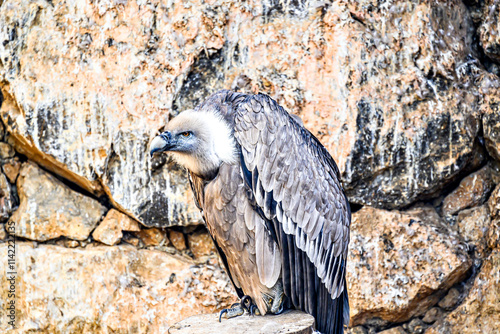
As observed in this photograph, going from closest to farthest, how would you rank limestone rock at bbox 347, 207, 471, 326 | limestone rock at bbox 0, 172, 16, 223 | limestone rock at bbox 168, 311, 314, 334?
1. limestone rock at bbox 168, 311, 314, 334
2. limestone rock at bbox 347, 207, 471, 326
3. limestone rock at bbox 0, 172, 16, 223

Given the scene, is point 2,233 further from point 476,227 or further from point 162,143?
point 476,227

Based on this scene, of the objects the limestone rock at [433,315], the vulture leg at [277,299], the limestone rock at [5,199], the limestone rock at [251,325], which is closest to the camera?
the limestone rock at [251,325]

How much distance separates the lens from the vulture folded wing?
2754 mm

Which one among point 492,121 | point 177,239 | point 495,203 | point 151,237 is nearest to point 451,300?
point 495,203

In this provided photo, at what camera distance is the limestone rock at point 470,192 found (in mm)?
4383

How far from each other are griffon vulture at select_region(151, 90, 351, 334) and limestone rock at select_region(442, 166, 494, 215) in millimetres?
1762

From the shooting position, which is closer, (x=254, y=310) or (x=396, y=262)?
(x=254, y=310)

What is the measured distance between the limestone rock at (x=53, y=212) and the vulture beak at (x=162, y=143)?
1860 millimetres

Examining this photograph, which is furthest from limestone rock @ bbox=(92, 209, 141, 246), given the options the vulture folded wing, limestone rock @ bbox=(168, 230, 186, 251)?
the vulture folded wing

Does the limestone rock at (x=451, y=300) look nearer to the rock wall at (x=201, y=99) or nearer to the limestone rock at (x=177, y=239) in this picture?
the rock wall at (x=201, y=99)

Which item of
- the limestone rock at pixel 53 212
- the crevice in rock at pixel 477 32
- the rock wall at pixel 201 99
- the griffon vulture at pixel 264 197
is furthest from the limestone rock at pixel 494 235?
the limestone rock at pixel 53 212

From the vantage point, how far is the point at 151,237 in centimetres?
447

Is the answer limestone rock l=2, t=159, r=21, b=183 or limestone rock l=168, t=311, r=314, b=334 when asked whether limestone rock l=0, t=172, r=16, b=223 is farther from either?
limestone rock l=168, t=311, r=314, b=334

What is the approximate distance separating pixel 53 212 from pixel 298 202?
2346 mm
